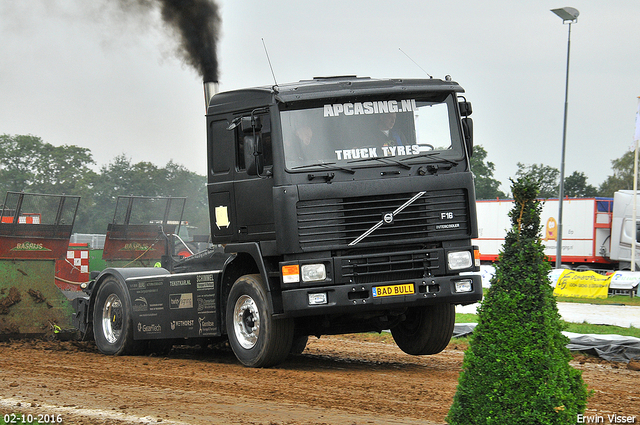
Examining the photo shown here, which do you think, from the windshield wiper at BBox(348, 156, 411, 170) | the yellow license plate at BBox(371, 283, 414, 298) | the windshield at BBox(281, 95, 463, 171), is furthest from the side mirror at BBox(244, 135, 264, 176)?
the yellow license plate at BBox(371, 283, 414, 298)

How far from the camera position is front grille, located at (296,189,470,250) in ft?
28.8

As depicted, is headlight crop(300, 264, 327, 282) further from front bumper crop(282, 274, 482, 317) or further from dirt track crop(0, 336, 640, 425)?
dirt track crop(0, 336, 640, 425)

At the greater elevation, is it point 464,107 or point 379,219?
point 464,107

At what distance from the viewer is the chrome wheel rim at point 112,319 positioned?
483 inches

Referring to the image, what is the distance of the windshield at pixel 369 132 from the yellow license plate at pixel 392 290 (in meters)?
1.41

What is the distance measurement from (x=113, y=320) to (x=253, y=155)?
15.5 feet

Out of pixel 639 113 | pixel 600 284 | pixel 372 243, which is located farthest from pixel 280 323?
pixel 639 113

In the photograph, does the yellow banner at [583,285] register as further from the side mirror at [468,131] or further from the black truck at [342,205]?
the black truck at [342,205]

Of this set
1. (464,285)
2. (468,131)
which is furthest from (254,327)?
(468,131)

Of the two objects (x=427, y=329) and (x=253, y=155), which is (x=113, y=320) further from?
(x=427, y=329)

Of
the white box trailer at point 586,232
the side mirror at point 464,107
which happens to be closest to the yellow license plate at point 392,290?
the side mirror at point 464,107

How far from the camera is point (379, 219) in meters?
8.89

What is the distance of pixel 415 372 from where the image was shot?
9344 millimetres

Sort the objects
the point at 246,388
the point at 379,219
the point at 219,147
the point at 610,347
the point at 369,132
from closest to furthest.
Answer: the point at 246,388 → the point at 379,219 → the point at 369,132 → the point at 219,147 → the point at 610,347
